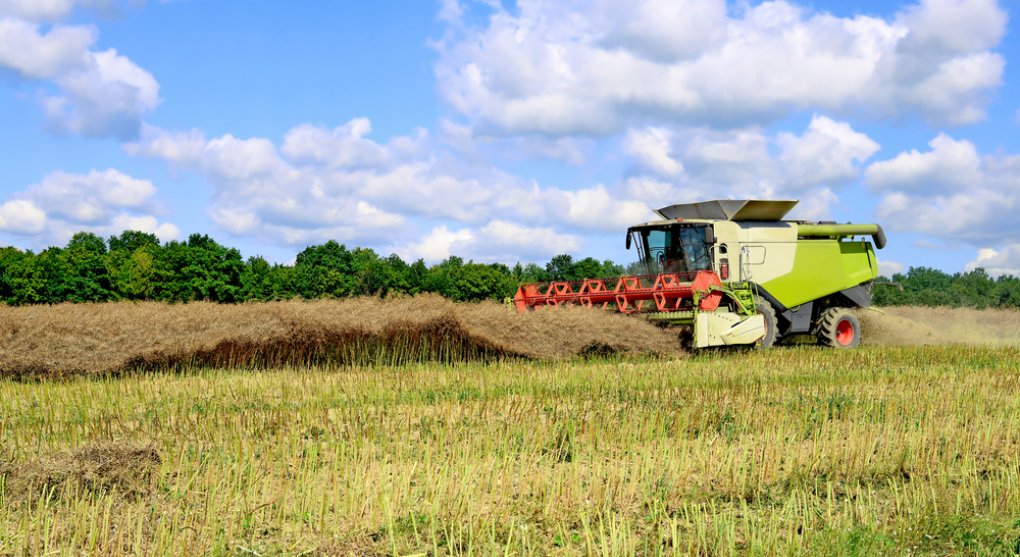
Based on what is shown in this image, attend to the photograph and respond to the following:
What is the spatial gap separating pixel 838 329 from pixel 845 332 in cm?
16

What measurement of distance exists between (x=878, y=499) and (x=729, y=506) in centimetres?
105

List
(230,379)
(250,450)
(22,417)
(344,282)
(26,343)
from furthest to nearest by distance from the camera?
(344,282)
(26,343)
(230,379)
(22,417)
(250,450)

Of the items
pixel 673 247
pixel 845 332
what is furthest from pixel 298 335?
pixel 845 332

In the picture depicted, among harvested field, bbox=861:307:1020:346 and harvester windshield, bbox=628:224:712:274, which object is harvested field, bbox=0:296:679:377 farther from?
harvested field, bbox=861:307:1020:346

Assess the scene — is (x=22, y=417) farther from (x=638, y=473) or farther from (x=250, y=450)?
(x=638, y=473)

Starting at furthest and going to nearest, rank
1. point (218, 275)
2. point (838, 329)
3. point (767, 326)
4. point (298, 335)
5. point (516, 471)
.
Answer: point (218, 275), point (838, 329), point (767, 326), point (298, 335), point (516, 471)

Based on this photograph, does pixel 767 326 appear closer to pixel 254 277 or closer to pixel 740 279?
pixel 740 279

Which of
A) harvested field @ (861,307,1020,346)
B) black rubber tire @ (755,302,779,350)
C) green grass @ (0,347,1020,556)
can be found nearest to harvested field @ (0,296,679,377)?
green grass @ (0,347,1020,556)

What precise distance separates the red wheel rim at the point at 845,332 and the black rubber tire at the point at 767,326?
2.02m

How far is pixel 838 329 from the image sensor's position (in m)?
Answer: 16.8

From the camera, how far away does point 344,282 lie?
190 ft

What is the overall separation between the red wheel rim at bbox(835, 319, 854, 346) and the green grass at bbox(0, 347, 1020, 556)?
23.9 feet

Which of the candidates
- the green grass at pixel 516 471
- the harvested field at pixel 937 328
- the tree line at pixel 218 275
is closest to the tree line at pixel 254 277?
the tree line at pixel 218 275

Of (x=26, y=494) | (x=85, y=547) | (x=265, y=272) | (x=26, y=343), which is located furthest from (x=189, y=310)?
(x=265, y=272)
